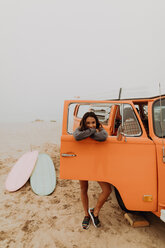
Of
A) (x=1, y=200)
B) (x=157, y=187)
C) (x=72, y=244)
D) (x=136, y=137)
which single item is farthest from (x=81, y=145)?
(x=1, y=200)

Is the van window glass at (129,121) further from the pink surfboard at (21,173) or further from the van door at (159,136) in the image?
the pink surfboard at (21,173)

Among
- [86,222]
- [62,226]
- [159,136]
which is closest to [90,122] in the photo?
[159,136]

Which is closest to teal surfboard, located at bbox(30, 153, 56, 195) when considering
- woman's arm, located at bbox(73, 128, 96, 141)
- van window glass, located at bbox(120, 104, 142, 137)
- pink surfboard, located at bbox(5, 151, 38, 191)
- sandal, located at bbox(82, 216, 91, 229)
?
pink surfboard, located at bbox(5, 151, 38, 191)

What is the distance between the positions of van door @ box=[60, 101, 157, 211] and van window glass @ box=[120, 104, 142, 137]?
0.22 m

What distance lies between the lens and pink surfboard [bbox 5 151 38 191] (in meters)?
3.87

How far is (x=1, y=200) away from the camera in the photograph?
3342 millimetres

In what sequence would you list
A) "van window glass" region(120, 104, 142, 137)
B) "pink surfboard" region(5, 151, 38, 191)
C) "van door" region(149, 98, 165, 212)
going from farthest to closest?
"pink surfboard" region(5, 151, 38, 191), "van window glass" region(120, 104, 142, 137), "van door" region(149, 98, 165, 212)

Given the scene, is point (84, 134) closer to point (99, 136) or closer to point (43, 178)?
point (99, 136)

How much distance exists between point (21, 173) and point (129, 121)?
3384 millimetres

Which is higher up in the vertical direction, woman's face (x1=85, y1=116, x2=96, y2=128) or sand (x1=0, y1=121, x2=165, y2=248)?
woman's face (x1=85, y1=116, x2=96, y2=128)

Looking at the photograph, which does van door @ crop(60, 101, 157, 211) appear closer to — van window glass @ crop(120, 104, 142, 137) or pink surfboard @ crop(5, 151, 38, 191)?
van window glass @ crop(120, 104, 142, 137)

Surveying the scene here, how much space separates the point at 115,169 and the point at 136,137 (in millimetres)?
591

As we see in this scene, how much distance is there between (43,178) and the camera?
162 inches

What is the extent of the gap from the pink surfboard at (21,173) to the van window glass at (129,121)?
9.87 ft
